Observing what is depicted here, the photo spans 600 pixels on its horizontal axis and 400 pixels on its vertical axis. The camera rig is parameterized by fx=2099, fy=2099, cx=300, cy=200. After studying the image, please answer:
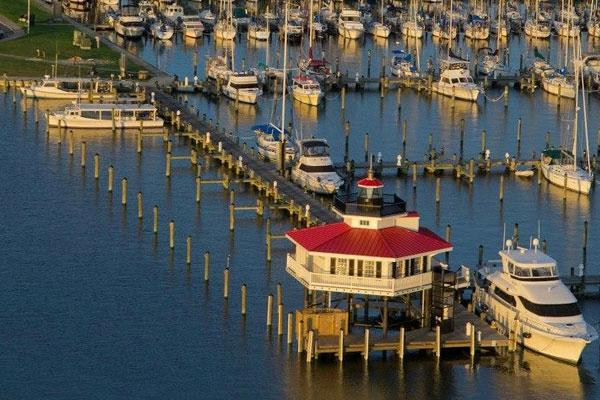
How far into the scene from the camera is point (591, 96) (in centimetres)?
16662

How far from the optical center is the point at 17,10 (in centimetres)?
19350

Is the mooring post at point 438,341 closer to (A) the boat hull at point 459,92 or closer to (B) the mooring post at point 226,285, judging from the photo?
(B) the mooring post at point 226,285

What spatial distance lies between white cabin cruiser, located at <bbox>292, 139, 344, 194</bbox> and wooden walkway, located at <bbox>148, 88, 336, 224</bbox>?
121 cm

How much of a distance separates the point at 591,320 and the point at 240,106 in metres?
61.8

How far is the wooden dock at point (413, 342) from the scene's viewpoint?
9150 cm

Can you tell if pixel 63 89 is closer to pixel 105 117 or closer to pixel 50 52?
pixel 105 117

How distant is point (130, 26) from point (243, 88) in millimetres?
36426

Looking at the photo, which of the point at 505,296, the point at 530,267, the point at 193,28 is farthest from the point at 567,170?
the point at 193,28

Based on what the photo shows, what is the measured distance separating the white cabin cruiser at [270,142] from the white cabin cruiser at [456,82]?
2938 centimetres

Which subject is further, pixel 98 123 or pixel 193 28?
pixel 193 28

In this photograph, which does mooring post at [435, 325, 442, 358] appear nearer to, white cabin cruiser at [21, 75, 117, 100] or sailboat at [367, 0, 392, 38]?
white cabin cruiser at [21, 75, 117, 100]

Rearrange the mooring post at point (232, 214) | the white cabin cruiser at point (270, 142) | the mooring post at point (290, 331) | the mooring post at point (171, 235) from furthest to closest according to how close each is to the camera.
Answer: the white cabin cruiser at point (270, 142), the mooring post at point (232, 214), the mooring post at point (171, 235), the mooring post at point (290, 331)

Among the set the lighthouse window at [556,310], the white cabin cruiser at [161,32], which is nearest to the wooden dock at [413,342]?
the lighthouse window at [556,310]

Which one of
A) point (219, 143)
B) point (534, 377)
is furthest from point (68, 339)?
point (219, 143)
